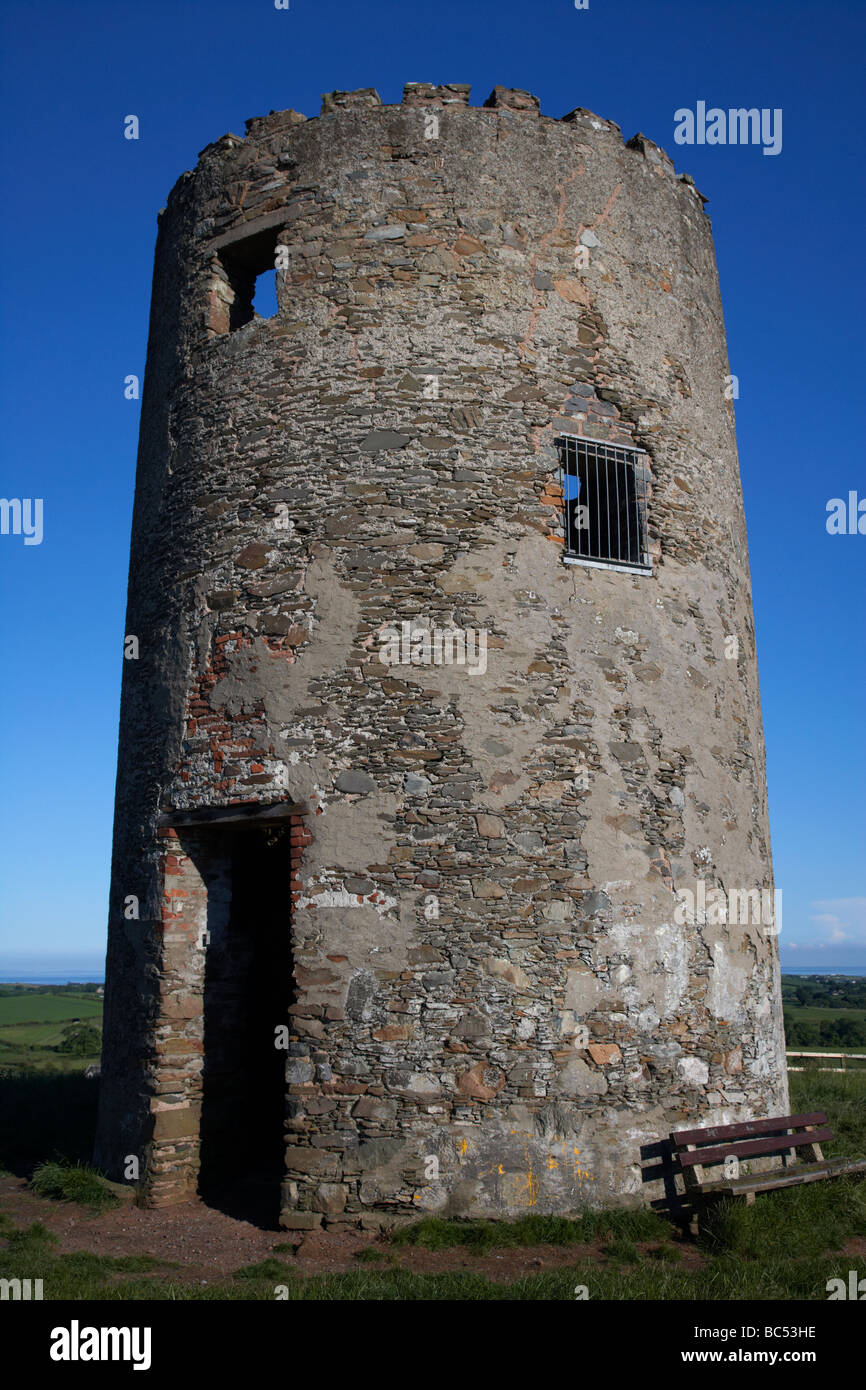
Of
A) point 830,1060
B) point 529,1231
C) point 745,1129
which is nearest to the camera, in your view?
point 529,1231

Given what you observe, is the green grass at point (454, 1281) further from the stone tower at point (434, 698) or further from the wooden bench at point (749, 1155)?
the stone tower at point (434, 698)

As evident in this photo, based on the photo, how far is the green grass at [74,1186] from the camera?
7.80 metres

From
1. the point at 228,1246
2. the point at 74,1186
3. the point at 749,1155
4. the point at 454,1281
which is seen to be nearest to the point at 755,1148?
the point at 749,1155

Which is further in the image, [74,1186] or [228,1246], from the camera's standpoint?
[74,1186]

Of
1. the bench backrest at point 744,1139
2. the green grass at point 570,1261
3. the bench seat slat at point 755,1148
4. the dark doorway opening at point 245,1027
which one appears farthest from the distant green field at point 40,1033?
the bench seat slat at point 755,1148

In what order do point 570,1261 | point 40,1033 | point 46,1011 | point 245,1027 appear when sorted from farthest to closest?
point 46,1011 < point 40,1033 < point 245,1027 < point 570,1261

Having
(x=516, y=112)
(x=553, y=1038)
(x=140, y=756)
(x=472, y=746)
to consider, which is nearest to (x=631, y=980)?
(x=553, y=1038)

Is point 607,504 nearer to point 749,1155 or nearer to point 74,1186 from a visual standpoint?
point 749,1155

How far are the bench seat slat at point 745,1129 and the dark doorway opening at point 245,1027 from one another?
312cm

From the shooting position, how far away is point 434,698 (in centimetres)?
774

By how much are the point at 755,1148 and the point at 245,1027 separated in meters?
4.22

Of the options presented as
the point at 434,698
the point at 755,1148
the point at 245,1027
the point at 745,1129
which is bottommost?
the point at 755,1148

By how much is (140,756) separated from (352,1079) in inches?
137
